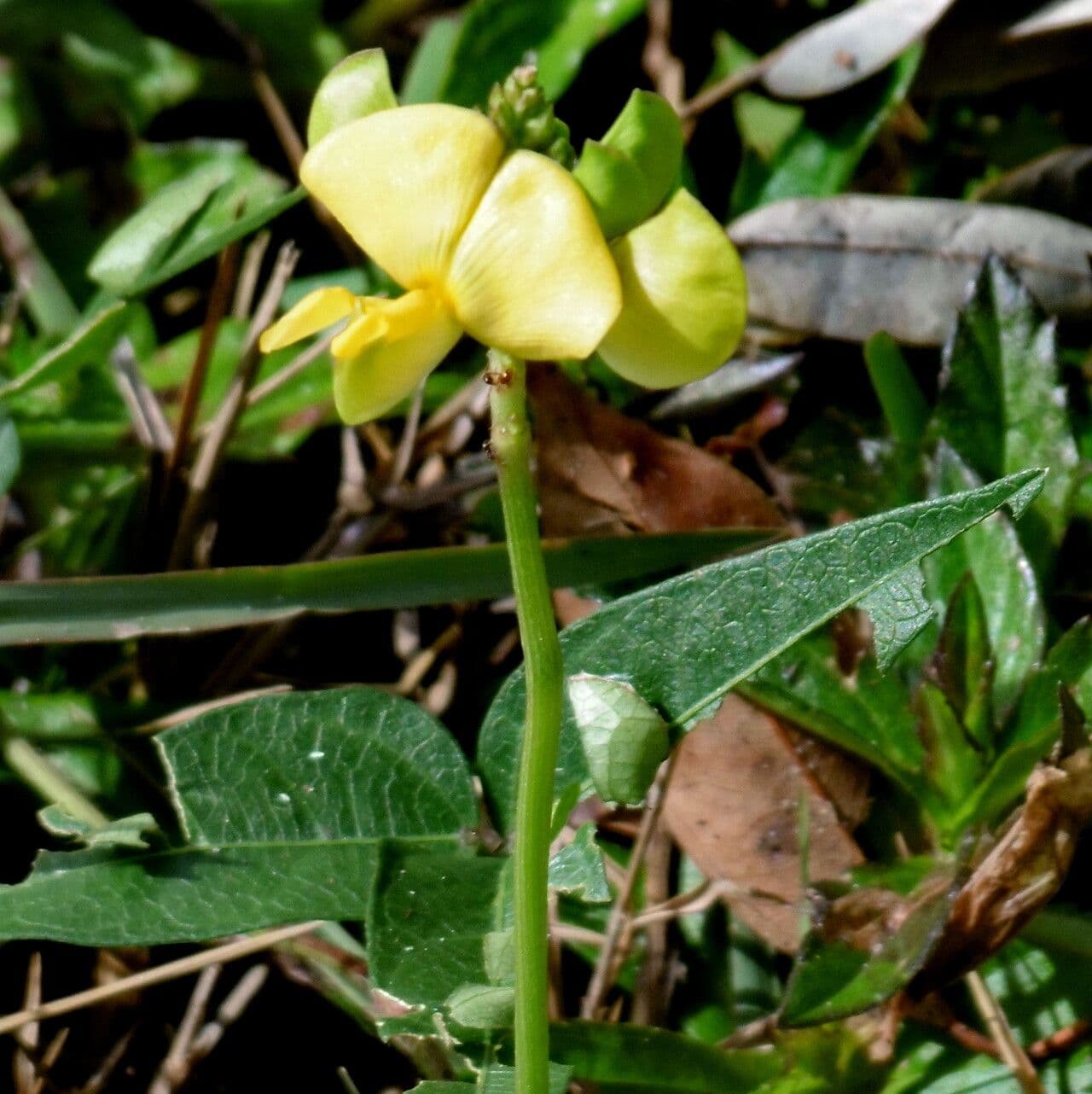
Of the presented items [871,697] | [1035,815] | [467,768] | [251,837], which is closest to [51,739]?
[251,837]

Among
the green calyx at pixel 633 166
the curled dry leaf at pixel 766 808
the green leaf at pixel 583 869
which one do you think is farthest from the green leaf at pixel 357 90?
the curled dry leaf at pixel 766 808

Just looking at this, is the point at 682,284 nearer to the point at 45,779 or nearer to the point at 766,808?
the point at 766,808

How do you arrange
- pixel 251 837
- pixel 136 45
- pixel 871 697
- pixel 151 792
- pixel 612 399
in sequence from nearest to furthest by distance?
pixel 251 837, pixel 871 697, pixel 151 792, pixel 612 399, pixel 136 45

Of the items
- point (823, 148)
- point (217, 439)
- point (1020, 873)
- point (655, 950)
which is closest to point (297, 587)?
point (217, 439)

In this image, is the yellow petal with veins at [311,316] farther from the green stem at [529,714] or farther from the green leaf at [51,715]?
the green leaf at [51,715]

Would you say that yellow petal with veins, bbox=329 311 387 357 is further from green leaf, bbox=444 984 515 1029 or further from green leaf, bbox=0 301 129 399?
green leaf, bbox=0 301 129 399

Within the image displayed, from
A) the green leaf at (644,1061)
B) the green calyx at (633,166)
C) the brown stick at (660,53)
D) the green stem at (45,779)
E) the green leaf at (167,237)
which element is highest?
the green calyx at (633,166)

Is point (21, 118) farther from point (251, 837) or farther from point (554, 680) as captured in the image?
point (554, 680)
